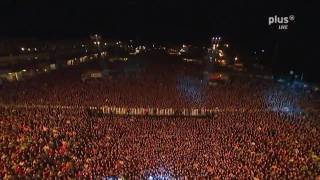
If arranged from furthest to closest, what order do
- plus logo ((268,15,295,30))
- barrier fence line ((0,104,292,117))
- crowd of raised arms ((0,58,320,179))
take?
plus logo ((268,15,295,30)), barrier fence line ((0,104,292,117)), crowd of raised arms ((0,58,320,179))

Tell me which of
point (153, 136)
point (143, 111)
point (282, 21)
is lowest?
point (153, 136)

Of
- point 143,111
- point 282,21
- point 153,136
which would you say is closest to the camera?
point 153,136

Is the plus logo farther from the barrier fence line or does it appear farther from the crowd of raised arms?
the barrier fence line

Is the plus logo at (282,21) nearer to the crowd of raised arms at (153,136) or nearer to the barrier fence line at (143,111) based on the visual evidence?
the crowd of raised arms at (153,136)

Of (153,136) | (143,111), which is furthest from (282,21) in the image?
(153,136)

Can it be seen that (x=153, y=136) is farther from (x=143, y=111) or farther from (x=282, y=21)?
(x=282, y=21)

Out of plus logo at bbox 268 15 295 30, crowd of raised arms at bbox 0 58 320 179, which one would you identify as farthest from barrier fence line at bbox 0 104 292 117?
plus logo at bbox 268 15 295 30

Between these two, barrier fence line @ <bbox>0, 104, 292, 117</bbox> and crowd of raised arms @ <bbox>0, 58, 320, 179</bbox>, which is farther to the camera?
barrier fence line @ <bbox>0, 104, 292, 117</bbox>

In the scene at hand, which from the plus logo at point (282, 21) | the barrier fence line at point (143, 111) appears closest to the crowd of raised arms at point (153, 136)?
the barrier fence line at point (143, 111)

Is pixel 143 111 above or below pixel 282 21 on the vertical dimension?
below
